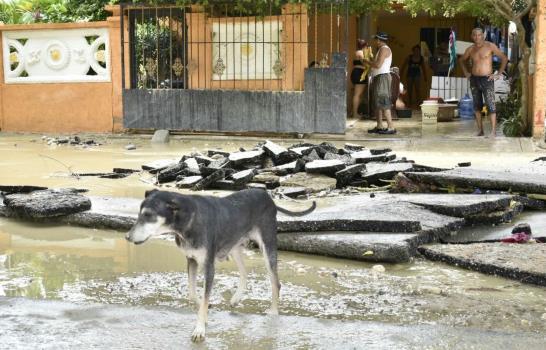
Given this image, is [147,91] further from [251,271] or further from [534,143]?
[251,271]

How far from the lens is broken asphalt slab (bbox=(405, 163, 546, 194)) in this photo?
766 cm

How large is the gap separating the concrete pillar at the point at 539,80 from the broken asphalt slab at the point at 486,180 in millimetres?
5413

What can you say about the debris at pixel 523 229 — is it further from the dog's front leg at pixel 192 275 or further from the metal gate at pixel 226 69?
the metal gate at pixel 226 69

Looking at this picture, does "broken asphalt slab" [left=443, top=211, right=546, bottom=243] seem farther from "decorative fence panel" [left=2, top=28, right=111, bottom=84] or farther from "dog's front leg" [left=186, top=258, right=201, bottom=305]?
"decorative fence panel" [left=2, top=28, right=111, bottom=84]

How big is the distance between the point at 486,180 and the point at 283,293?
3.39 metres

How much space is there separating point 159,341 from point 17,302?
112 cm

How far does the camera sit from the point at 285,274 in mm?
5621

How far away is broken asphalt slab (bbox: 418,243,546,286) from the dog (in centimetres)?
178

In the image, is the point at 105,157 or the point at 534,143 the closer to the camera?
the point at 105,157

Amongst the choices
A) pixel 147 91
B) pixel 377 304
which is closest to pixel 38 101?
pixel 147 91

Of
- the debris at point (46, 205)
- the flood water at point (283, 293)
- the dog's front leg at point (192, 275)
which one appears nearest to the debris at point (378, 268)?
the flood water at point (283, 293)

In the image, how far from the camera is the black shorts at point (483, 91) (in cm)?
1393

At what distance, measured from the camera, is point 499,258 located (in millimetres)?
5641

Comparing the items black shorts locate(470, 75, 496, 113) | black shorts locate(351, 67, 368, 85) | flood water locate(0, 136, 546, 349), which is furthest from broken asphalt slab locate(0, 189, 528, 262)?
black shorts locate(351, 67, 368, 85)
